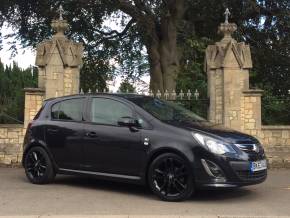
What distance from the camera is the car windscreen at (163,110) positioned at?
8.89 m

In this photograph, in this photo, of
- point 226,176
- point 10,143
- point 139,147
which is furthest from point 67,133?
point 10,143

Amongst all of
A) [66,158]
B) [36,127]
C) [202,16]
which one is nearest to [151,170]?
[66,158]

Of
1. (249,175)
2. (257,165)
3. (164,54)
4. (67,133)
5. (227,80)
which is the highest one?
(164,54)

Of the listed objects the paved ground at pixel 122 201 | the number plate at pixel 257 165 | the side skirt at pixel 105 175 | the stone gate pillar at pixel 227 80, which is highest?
the stone gate pillar at pixel 227 80

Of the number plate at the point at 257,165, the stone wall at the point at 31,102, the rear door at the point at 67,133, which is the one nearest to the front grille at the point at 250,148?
the number plate at the point at 257,165

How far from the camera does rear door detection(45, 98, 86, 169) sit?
9.35 metres

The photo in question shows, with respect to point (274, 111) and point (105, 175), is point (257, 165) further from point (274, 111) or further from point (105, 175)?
point (274, 111)

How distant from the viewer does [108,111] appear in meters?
9.22

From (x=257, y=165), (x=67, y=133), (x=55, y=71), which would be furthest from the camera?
(x=55, y=71)

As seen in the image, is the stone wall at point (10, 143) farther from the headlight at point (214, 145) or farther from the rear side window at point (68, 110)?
A: the headlight at point (214, 145)

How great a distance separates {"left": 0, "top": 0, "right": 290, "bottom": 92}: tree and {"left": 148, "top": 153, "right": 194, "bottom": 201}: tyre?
10.3 m

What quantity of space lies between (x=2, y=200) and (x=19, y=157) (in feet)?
16.0

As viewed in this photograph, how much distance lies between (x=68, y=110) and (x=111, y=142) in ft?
4.44

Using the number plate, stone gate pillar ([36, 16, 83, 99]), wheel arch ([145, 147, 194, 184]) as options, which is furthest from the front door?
stone gate pillar ([36, 16, 83, 99])
